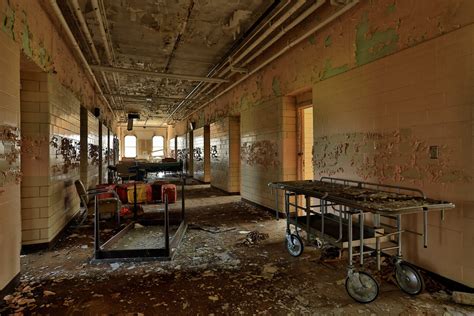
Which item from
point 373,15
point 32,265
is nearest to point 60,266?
point 32,265

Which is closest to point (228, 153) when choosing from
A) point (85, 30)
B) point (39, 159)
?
point (85, 30)

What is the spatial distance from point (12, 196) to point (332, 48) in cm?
411

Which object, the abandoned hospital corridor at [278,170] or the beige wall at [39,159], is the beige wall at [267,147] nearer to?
the abandoned hospital corridor at [278,170]

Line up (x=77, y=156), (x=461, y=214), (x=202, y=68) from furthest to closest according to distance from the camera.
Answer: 1. (x=202, y=68)
2. (x=77, y=156)
3. (x=461, y=214)

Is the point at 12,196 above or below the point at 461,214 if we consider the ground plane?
above

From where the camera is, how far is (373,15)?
3146 millimetres

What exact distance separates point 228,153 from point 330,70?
4.52m

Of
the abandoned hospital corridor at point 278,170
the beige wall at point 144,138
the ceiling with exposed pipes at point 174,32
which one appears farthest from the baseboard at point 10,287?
the beige wall at point 144,138

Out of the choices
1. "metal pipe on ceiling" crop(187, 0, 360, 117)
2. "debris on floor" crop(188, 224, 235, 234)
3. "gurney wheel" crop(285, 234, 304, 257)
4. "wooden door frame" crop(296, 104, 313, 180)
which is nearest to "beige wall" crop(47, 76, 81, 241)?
"debris on floor" crop(188, 224, 235, 234)

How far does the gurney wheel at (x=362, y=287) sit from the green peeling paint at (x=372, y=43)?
7.66 ft

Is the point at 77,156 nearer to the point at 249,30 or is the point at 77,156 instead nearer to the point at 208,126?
the point at 249,30

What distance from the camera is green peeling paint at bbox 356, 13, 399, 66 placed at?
294cm

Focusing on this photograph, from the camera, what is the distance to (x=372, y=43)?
317 centimetres

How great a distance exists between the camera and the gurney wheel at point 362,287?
2234 millimetres
